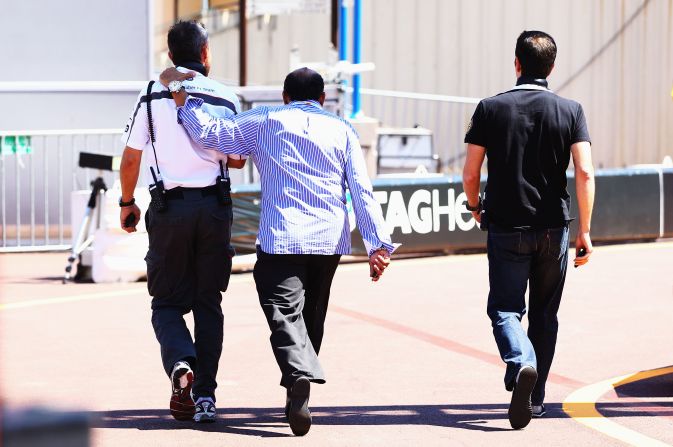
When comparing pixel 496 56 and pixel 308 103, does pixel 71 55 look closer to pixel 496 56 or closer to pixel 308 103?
pixel 496 56

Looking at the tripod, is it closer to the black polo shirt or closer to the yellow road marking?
the yellow road marking

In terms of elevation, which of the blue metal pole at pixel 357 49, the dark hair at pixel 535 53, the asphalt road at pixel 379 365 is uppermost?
the blue metal pole at pixel 357 49

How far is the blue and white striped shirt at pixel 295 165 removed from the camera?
16.1 ft

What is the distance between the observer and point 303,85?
4.98 meters

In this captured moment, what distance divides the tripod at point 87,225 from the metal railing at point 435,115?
10069 millimetres

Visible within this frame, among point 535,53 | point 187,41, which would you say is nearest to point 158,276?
point 187,41

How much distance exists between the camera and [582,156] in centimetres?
500

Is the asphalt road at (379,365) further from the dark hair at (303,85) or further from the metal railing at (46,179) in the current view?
the metal railing at (46,179)

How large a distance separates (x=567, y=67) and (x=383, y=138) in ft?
21.3

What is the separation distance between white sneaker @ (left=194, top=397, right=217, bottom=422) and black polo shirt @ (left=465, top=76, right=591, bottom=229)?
Result: 1.45 metres

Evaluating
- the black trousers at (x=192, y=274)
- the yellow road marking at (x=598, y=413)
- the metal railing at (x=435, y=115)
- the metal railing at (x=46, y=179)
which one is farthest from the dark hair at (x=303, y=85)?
the metal railing at (x=435, y=115)

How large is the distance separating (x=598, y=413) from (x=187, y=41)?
2416 millimetres

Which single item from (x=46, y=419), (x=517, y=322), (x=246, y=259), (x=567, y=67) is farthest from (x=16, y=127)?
(x=46, y=419)

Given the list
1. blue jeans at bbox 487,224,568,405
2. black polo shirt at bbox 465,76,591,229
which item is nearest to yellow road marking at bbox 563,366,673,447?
blue jeans at bbox 487,224,568,405
